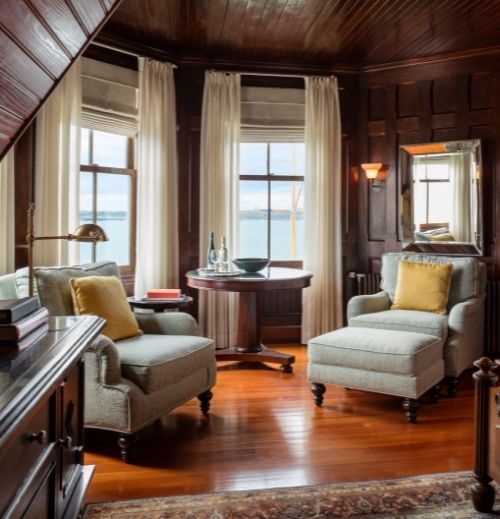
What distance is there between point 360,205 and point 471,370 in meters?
1.88

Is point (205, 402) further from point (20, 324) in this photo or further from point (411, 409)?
point (20, 324)

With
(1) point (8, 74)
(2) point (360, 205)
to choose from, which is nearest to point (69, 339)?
(1) point (8, 74)

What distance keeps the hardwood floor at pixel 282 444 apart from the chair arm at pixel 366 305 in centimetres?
64

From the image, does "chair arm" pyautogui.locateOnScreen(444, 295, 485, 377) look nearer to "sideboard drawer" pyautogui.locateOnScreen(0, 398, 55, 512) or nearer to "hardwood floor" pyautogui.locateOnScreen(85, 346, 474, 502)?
"hardwood floor" pyautogui.locateOnScreen(85, 346, 474, 502)

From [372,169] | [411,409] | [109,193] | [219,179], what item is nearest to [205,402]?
[411,409]

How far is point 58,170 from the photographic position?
3.98m

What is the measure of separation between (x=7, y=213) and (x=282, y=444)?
224cm

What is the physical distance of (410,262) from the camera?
438cm

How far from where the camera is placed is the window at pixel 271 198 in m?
5.33

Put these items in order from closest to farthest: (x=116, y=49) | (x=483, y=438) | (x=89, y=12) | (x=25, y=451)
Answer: (x=25, y=451), (x=89, y=12), (x=483, y=438), (x=116, y=49)

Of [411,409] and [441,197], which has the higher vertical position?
[441,197]

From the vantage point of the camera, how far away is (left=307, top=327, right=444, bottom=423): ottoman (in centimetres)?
322

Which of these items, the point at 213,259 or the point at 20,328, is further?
the point at 213,259

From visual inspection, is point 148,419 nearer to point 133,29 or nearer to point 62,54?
point 62,54
